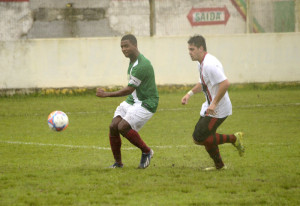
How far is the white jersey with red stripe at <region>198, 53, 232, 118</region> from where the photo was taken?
7.59m

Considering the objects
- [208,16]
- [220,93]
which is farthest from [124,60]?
[220,93]

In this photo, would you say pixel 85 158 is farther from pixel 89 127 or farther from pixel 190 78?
pixel 190 78

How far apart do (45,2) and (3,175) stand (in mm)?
13051

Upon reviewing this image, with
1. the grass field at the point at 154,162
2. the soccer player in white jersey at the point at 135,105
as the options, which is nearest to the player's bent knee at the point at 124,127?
the soccer player in white jersey at the point at 135,105

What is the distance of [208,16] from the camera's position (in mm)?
20641

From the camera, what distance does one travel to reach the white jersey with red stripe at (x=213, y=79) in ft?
24.9

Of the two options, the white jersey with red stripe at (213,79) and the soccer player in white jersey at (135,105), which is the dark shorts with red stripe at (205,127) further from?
the soccer player in white jersey at (135,105)

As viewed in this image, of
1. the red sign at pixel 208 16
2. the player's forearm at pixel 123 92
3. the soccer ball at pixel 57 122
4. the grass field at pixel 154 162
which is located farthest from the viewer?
the red sign at pixel 208 16

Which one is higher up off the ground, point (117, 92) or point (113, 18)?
point (117, 92)

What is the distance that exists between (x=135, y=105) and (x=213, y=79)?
1.21 m

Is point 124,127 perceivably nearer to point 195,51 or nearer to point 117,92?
point 117,92

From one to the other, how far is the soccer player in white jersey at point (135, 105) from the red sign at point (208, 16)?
11902 mm

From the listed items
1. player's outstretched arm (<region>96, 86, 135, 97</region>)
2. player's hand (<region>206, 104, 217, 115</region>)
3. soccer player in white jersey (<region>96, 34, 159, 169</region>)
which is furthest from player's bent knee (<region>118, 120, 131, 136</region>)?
player's hand (<region>206, 104, 217, 115</region>)

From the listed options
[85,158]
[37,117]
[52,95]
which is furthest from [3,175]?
[52,95]
